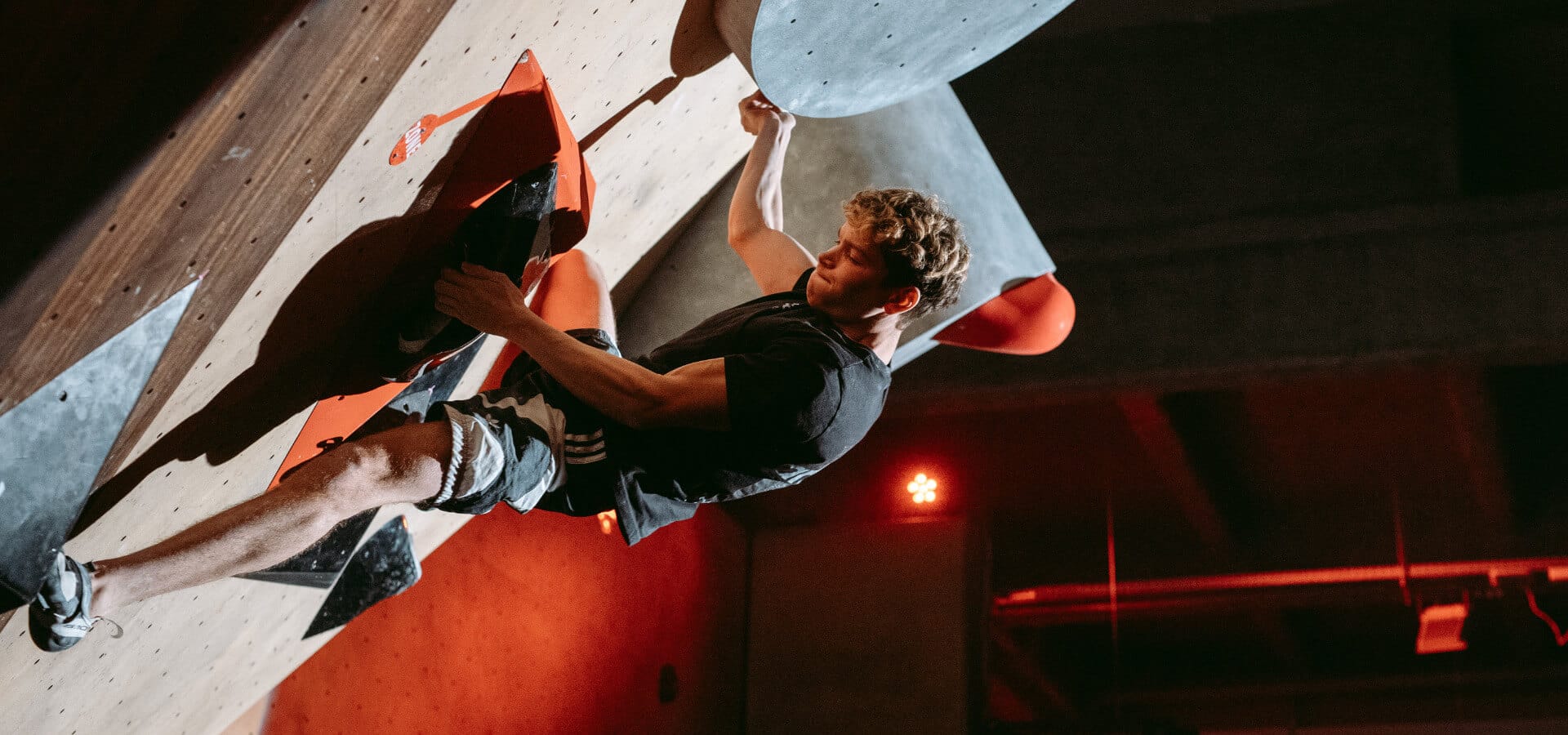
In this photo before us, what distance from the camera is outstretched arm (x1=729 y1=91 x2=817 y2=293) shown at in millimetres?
2408

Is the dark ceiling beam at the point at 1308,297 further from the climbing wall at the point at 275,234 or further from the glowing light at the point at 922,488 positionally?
the glowing light at the point at 922,488

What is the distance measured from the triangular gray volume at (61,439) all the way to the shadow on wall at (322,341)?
23 centimetres

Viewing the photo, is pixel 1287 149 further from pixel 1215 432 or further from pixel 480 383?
pixel 480 383

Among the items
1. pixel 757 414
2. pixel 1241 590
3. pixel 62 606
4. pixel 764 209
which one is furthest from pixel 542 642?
pixel 1241 590

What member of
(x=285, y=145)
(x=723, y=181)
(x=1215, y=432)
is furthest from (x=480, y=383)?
(x=1215, y=432)

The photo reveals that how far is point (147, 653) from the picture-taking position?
97.6 inches

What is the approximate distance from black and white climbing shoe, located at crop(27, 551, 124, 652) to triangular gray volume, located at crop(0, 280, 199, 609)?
4 centimetres

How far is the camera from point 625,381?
1.77 metres

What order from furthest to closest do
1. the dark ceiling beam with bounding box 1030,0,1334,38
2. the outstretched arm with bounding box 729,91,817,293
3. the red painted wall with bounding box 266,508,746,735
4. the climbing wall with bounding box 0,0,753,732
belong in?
the dark ceiling beam with bounding box 1030,0,1334,38 → the red painted wall with bounding box 266,508,746,735 → the outstretched arm with bounding box 729,91,817,293 → the climbing wall with bounding box 0,0,753,732

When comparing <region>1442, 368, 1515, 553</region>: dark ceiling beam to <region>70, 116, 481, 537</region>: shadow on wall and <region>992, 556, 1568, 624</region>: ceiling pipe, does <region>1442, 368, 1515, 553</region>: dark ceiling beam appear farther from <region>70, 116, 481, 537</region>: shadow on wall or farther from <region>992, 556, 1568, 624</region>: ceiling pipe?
<region>70, 116, 481, 537</region>: shadow on wall

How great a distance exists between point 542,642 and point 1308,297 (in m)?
3.48

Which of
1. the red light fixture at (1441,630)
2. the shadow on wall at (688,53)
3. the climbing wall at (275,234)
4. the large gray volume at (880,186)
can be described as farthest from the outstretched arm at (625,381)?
the red light fixture at (1441,630)

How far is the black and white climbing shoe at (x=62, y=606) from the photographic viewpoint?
1439mm

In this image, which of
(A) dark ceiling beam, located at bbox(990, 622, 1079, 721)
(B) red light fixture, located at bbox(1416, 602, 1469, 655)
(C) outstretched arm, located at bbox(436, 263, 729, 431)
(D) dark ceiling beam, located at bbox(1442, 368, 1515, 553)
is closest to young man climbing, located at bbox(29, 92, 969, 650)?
(C) outstretched arm, located at bbox(436, 263, 729, 431)
